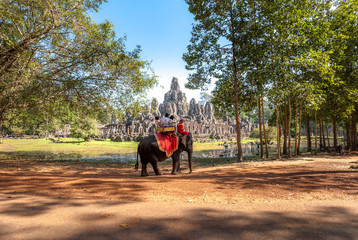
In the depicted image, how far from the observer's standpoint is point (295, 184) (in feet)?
17.8

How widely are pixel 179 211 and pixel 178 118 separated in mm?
67916

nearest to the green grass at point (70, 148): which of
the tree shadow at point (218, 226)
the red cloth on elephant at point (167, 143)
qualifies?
the red cloth on elephant at point (167, 143)

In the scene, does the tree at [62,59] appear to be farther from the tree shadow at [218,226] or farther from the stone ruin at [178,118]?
the stone ruin at [178,118]

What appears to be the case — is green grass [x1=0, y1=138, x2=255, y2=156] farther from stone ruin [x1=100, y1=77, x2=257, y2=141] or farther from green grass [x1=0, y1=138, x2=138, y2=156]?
stone ruin [x1=100, y1=77, x2=257, y2=141]

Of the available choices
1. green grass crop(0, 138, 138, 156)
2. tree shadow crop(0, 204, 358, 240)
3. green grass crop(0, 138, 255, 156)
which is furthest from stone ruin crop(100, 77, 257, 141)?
tree shadow crop(0, 204, 358, 240)

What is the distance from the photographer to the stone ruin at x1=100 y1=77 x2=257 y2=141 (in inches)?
2318

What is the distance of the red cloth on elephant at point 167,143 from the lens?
781 centimetres

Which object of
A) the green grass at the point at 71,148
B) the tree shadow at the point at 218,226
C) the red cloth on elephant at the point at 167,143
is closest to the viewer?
the tree shadow at the point at 218,226

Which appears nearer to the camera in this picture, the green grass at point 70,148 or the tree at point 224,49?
the tree at point 224,49

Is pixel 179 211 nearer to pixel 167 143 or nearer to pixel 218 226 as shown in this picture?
pixel 218 226

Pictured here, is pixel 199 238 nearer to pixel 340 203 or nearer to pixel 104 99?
pixel 340 203

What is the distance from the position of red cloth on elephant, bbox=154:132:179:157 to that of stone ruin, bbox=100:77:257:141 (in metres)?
44.9

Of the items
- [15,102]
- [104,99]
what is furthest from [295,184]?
[15,102]

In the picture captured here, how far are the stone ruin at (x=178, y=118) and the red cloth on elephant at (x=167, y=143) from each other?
44949 mm
